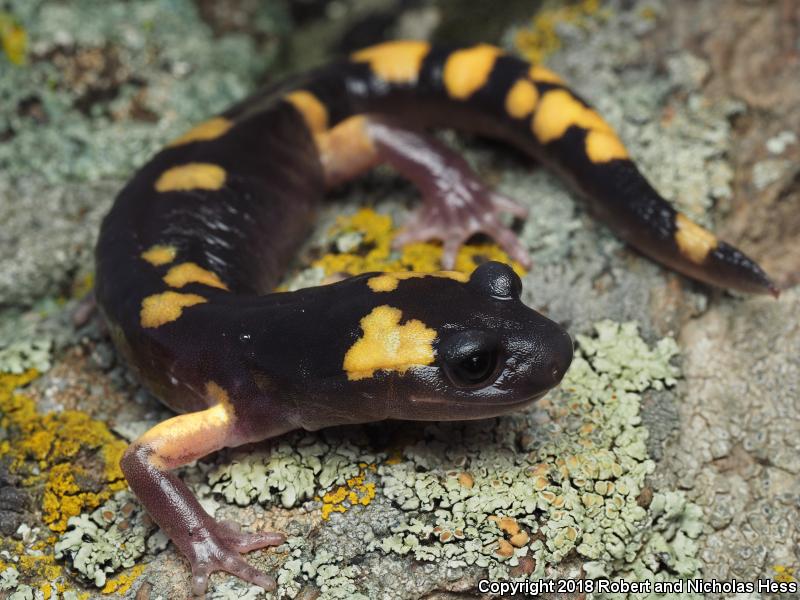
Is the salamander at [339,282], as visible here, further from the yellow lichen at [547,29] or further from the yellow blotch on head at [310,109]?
the yellow lichen at [547,29]

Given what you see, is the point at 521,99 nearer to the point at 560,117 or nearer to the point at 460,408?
the point at 560,117

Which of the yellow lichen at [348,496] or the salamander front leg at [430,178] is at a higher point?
the salamander front leg at [430,178]

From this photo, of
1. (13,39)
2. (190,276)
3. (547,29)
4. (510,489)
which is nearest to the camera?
(510,489)

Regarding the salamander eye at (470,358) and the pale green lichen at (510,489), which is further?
the pale green lichen at (510,489)

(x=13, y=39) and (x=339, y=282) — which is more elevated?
(x=13, y=39)

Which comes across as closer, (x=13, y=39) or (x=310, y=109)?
(x=310, y=109)

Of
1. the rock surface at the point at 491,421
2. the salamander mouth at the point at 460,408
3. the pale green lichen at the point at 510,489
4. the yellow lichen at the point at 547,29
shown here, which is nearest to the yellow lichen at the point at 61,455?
the rock surface at the point at 491,421

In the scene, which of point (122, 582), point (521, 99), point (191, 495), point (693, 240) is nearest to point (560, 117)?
point (521, 99)
